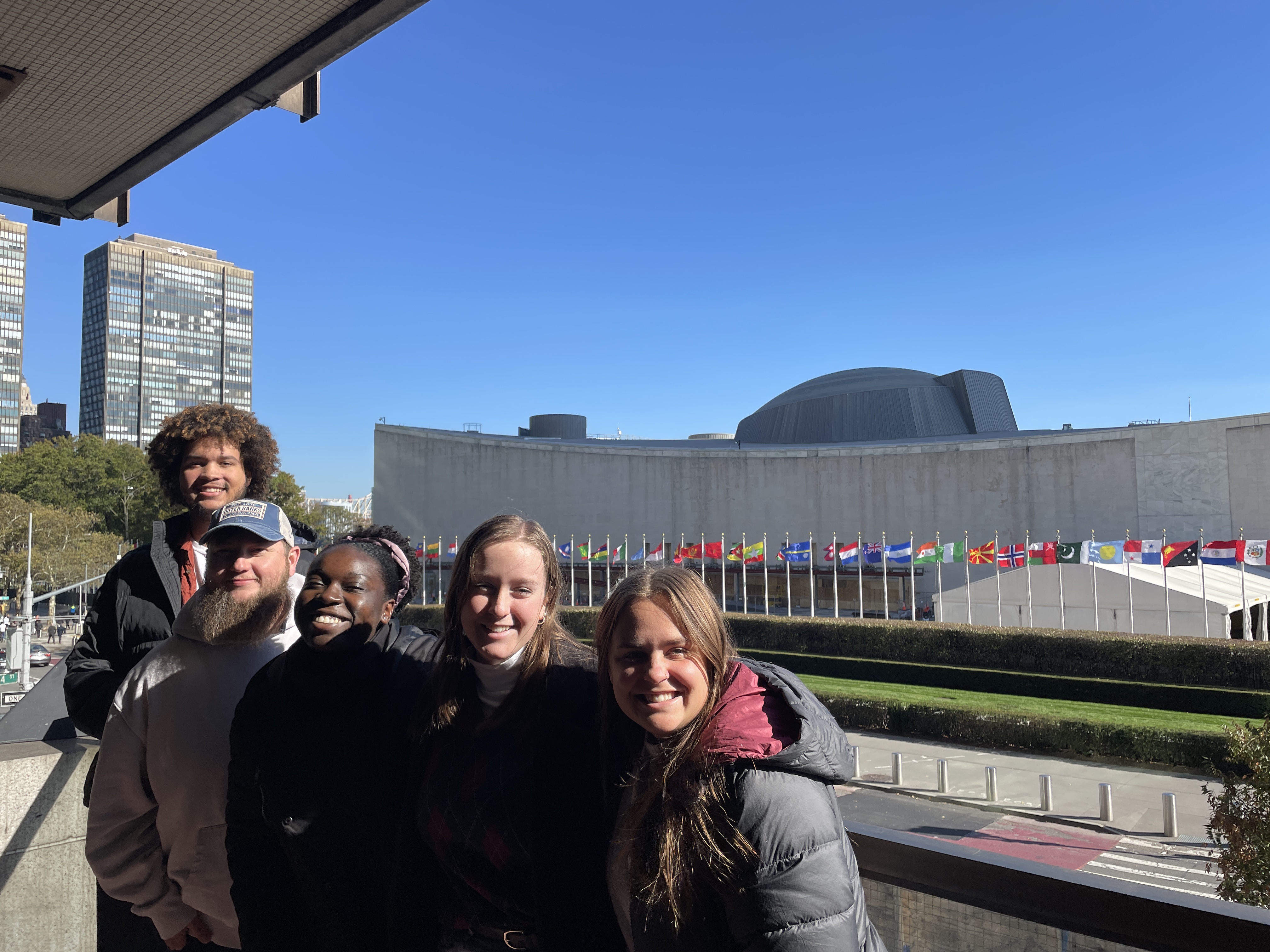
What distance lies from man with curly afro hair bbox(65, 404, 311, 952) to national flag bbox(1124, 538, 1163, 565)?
21065 millimetres

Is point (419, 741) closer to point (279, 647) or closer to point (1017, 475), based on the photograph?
point (279, 647)

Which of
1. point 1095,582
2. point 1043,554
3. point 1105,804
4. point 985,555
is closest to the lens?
point 1105,804

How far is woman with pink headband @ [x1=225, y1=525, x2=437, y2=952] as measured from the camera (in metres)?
1.82

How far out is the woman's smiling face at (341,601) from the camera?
1.87 metres

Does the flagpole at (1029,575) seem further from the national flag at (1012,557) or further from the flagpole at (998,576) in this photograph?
the flagpole at (998,576)

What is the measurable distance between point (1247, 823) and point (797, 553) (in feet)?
69.4

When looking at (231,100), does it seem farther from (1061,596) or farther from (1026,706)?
(1061,596)

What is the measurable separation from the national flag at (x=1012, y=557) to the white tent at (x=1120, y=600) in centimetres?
26

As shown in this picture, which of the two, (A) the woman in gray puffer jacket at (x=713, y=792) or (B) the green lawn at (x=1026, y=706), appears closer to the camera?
(A) the woman in gray puffer jacket at (x=713, y=792)

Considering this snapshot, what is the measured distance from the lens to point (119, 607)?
2326 millimetres

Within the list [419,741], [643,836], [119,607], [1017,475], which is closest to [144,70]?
[119,607]

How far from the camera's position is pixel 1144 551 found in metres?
19.8

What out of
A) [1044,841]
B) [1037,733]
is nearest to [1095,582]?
[1037,733]

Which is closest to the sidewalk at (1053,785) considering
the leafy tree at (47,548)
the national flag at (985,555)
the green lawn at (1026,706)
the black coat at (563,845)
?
the green lawn at (1026,706)
